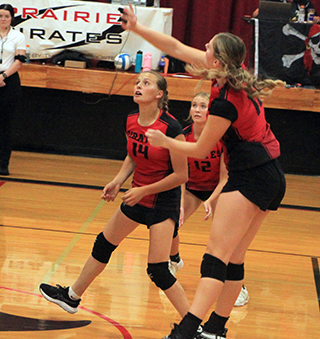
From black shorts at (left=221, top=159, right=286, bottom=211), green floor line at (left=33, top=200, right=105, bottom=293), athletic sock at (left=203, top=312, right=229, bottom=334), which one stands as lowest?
green floor line at (left=33, top=200, right=105, bottom=293)

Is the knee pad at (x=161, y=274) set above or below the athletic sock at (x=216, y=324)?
above

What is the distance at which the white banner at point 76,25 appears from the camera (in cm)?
669

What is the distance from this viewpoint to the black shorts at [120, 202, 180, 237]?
2.87 meters

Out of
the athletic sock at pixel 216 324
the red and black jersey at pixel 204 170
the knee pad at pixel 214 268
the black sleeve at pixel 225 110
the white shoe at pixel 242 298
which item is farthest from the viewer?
the red and black jersey at pixel 204 170

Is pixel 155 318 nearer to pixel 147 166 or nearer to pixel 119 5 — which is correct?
pixel 147 166

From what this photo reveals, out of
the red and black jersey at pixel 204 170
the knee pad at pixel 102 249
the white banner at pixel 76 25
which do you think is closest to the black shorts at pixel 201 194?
the red and black jersey at pixel 204 170

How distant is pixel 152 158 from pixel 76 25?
4298 millimetres

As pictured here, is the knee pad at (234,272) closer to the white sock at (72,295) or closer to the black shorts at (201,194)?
the white sock at (72,295)

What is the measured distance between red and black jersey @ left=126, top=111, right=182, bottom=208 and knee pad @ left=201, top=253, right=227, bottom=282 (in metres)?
0.55

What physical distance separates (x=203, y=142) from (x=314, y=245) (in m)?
2.73

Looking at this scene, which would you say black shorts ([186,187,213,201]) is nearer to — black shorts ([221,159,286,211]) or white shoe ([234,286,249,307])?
white shoe ([234,286,249,307])

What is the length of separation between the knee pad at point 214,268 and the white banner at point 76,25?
484 centimetres

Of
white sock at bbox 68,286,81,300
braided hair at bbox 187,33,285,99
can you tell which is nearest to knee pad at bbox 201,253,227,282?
braided hair at bbox 187,33,285,99

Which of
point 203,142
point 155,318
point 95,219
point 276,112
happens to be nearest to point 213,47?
point 203,142
